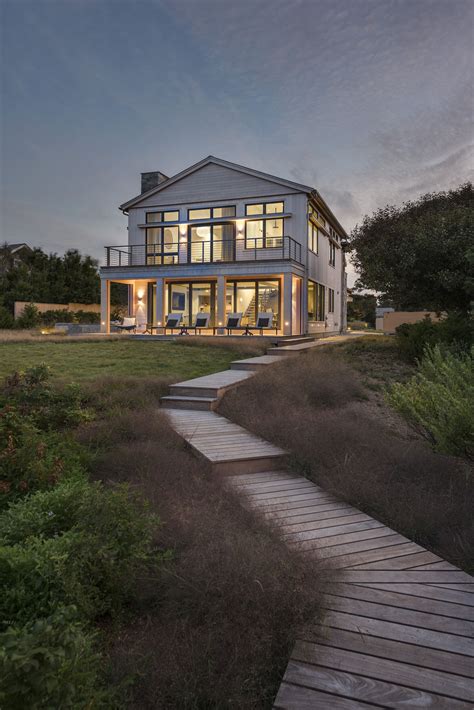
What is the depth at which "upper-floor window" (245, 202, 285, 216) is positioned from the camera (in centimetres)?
1912

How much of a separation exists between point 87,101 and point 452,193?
18812 millimetres

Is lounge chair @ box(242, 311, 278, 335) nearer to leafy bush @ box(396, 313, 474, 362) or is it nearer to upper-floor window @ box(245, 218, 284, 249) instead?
upper-floor window @ box(245, 218, 284, 249)

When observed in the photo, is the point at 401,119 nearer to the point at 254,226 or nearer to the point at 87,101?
the point at 254,226

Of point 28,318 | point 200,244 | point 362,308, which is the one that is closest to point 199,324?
point 200,244

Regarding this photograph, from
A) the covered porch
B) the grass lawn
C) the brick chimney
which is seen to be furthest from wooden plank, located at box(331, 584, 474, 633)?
the brick chimney

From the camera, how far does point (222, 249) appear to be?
19969 mm

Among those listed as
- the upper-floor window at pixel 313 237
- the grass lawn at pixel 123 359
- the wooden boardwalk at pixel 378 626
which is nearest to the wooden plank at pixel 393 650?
the wooden boardwalk at pixel 378 626

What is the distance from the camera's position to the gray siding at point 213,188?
19172mm

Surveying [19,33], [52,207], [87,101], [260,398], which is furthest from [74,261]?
[260,398]

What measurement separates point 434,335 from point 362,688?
10.7 meters

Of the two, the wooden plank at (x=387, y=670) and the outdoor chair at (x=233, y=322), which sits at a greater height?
the outdoor chair at (x=233, y=322)

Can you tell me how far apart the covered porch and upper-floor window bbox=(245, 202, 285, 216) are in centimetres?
300

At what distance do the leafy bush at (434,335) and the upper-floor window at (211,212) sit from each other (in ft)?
32.9

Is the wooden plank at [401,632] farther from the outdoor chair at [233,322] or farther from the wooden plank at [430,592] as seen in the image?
the outdoor chair at [233,322]
